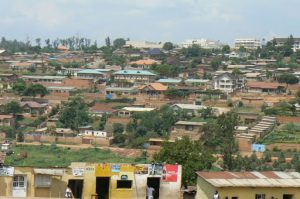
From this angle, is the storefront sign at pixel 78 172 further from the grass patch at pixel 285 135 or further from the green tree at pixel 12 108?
the green tree at pixel 12 108

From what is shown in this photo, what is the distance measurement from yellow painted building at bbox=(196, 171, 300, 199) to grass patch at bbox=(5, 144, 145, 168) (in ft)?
62.2

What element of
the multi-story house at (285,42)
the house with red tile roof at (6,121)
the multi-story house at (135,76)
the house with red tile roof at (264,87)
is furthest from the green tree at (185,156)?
the multi-story house at (285,42)

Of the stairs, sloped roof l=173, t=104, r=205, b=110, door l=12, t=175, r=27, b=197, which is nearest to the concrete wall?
door l=12, t=175, r=27, b=197

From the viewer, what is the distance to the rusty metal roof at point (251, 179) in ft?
32.6

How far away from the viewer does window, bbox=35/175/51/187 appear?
9.80m

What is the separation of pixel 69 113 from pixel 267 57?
3504 centimetres

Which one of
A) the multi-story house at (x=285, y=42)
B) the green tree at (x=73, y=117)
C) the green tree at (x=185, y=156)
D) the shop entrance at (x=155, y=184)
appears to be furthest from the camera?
the multi-story house at (x=285, y=42)

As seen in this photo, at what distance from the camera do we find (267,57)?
218ft

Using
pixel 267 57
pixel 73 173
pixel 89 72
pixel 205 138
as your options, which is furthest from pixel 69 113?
pixel 267 57

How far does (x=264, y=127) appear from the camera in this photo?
34.4 metres

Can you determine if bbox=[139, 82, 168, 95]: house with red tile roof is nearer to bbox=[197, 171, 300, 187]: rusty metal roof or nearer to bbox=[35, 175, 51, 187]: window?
bbox=[197, 171, 300, 187]: rusty metal roof

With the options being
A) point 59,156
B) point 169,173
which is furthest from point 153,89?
point 169,173

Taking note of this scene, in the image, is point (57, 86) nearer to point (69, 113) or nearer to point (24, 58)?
point (69, 113)

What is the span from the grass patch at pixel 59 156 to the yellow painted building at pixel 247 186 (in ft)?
62.2
